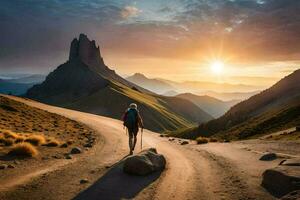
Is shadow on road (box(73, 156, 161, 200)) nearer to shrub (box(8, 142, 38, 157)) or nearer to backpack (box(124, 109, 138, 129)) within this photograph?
backpack (box(124, 109, 138, 129))

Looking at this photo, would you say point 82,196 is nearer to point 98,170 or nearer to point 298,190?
point 98,170

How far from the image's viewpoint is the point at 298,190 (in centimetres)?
1110

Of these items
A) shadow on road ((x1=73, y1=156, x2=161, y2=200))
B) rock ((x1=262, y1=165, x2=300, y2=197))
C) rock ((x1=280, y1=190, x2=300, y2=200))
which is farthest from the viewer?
shadow on road ((x1=73, y1=156, x2=161, y2=200))

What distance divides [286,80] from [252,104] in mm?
23435

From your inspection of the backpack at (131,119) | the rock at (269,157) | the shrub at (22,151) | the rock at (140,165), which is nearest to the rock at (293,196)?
the rock at (140,165)

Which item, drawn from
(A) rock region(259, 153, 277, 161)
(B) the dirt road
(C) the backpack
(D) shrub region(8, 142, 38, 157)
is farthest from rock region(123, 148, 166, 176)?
(D) shrub region(8, 142, 38, 157)

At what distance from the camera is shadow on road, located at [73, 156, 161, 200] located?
12203mm

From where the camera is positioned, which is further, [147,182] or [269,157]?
[269,157]

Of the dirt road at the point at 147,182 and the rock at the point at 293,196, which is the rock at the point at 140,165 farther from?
the rock at the point at 293,196

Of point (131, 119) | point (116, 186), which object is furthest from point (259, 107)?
point (116, 186)

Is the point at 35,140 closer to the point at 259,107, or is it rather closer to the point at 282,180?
the point at 282,180

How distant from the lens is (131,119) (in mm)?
21750

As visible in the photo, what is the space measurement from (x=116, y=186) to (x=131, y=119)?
8.44 m

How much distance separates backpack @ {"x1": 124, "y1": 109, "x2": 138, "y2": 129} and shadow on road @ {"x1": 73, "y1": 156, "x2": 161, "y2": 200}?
5339 mm
